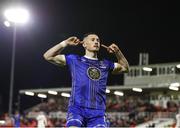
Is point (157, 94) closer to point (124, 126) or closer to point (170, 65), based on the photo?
point (170, 65)

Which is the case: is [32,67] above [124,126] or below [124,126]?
above

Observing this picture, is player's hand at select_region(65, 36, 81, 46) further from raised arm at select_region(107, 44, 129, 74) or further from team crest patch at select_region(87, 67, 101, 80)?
raised arm at select_region(107, 44, 129, 74)

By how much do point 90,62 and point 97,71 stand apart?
0.50ft

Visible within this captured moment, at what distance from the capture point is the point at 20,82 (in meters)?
63.2

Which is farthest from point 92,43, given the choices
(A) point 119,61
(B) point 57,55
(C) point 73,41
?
(A) point 119,61

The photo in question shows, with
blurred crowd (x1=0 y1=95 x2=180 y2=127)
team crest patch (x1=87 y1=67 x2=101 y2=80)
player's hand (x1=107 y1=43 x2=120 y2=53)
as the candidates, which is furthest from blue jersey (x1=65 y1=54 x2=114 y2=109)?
blurred crowd (x1=0 y1=95 x2=180 y2=127)

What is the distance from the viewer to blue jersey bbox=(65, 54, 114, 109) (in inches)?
278

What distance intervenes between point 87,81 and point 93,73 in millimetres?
159

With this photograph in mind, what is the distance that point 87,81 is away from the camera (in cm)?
712

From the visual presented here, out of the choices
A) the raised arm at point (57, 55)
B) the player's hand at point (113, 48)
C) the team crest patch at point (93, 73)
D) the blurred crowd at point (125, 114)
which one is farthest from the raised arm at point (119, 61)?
the blurred crowd at point (125, 114)

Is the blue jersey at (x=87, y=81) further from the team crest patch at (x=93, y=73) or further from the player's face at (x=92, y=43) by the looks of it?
the player's face at (x=92, y=43)

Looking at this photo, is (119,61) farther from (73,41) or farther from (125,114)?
(125,114)

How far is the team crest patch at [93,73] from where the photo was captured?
23.6 feet

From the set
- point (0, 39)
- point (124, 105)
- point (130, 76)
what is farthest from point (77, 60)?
point (0, 39)
